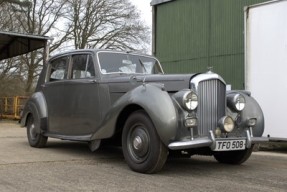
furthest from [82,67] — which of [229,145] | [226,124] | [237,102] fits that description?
[229,145]

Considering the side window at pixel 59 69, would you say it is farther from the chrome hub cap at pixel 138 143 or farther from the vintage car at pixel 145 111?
the chrome hub cap at pixel 138 143

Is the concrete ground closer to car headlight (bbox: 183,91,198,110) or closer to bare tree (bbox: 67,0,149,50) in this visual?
car headlight (bbox: 183,91,198,110)

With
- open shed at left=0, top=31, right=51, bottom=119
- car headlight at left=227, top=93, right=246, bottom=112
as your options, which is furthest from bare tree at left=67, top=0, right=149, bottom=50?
car headlight at left=227, top=93, right=246, bottom=112

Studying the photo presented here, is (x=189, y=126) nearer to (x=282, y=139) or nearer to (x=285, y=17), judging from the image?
(x=282, y=139)

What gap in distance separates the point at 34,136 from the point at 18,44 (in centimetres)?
1329

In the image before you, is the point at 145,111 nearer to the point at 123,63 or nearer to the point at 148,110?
the point at 148,110

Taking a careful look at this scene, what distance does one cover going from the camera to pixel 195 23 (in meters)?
16.5

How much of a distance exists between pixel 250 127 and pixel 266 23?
4020 mm

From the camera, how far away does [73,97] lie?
28.9ft

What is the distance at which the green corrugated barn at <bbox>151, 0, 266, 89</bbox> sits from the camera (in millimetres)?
14859

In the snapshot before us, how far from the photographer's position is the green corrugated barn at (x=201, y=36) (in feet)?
48.8

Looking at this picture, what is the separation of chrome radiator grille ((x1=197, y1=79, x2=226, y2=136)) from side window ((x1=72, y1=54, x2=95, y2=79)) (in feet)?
7.68

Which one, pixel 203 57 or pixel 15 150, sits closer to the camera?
pixel 15 150

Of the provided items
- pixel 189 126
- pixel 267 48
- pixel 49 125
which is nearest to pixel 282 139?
pixel 267 48
